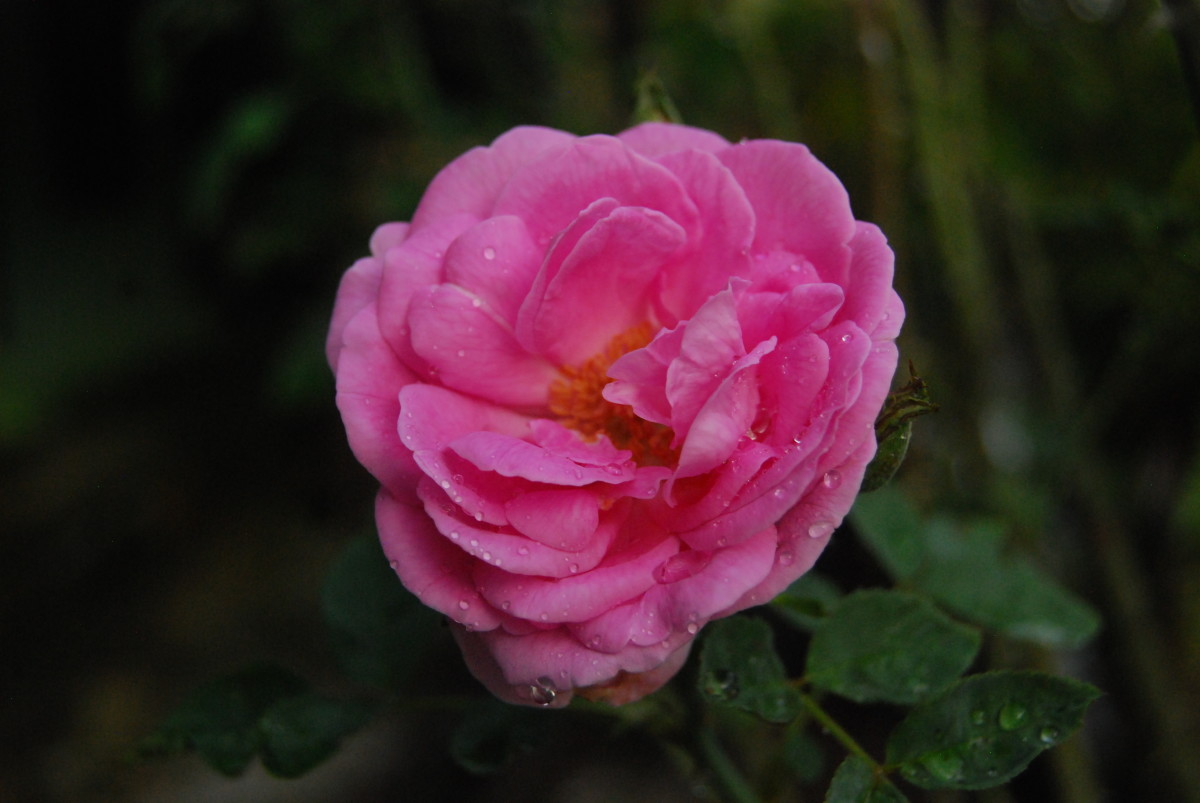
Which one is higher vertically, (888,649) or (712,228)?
(712,228)

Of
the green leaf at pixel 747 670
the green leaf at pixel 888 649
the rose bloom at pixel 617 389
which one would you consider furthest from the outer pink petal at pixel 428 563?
the green leaf at pixel 888 649

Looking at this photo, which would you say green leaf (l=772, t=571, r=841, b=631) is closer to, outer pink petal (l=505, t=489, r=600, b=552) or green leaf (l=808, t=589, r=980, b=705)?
green leaf (l=808, t=589, r=980, b=705)

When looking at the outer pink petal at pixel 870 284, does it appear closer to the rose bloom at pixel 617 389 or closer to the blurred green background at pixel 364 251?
the rose bloom at pixel 617 389

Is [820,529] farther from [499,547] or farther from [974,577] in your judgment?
[974,577]

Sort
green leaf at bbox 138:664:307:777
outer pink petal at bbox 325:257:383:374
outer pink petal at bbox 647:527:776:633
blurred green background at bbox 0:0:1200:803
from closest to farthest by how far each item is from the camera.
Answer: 1. outer pink petal at bbox 647:527:776:633
2. outer pink petal at bbox 325:257:383:374
3. green leaf at bbox 138:664:307:777
4. blurred green background at bbox 0:0:1200:803

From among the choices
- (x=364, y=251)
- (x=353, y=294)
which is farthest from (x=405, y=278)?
(x=364, y=251)

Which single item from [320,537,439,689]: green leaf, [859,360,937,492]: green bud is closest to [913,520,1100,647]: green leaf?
[859,360,937,492]: green bud
